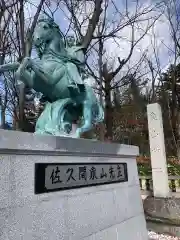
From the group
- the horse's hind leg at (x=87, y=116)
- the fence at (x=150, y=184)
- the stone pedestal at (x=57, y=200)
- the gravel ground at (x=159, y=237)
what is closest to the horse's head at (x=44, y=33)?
the horse's hind leg at (x=87, y=116)

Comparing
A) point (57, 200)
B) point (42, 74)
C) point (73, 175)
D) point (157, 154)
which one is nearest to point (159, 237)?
point (157, 154)

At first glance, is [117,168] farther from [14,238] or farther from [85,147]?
[14,238]

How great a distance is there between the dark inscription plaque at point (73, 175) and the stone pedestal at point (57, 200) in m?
0.04

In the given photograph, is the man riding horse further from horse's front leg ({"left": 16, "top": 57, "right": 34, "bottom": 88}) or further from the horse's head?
horse's front leg ({"left": 16, "top": 57, "right": 34, "bottom": 88})

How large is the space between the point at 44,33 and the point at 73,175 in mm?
1753

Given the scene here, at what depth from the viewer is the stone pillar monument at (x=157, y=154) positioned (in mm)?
6336

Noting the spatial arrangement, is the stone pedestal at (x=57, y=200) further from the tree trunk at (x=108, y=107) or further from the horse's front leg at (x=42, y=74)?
the tree trunk at (x=108, y=107)

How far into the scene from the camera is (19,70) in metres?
3.01

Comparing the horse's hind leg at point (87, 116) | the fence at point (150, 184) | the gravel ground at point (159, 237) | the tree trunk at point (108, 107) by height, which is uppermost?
the tree trunk at point (108, 107)

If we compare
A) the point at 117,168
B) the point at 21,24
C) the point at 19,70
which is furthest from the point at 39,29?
the point at 21,24

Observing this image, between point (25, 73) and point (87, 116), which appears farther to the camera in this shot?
point (87, 116)

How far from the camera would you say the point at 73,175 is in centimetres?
277

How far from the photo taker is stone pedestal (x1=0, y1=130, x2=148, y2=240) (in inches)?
82.7

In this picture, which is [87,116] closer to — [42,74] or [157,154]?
[42,74]
